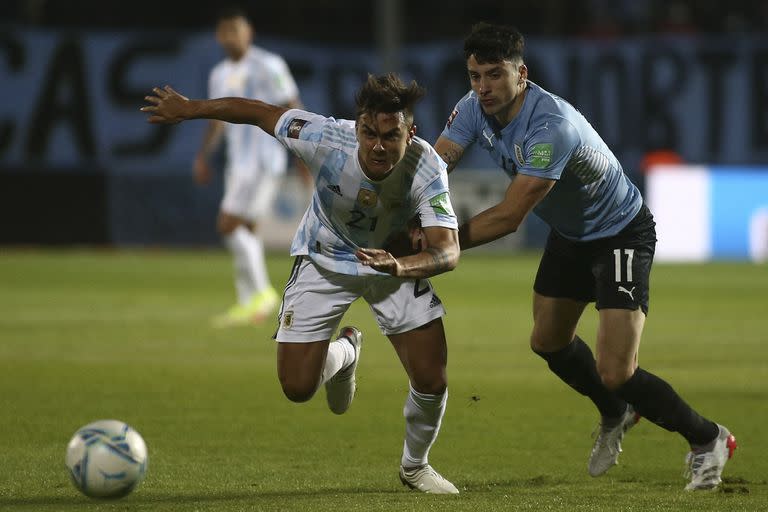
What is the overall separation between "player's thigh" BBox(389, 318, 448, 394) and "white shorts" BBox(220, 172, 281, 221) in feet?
21.3

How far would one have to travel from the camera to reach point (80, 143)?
20734 mm

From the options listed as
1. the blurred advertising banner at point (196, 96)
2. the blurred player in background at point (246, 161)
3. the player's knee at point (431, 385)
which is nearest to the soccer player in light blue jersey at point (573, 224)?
the player's knee at point (431, 385)

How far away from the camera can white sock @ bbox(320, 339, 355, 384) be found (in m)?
6.14

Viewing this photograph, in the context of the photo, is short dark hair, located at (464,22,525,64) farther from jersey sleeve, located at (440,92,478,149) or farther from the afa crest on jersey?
the afa crest on jersey

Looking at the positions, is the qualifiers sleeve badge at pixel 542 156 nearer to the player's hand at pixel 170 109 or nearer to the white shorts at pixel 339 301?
the white shorts at pixel 339 301

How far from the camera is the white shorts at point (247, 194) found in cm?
1216

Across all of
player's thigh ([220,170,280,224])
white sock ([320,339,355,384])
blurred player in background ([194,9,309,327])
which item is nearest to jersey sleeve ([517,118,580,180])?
white sock ([320,339,355,384])

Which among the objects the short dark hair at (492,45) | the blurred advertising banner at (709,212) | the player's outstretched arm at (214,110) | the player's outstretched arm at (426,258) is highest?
the short dark hair at (492,45)

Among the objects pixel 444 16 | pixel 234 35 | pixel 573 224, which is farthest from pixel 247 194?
pixel 444 16

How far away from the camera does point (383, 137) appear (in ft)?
17.6

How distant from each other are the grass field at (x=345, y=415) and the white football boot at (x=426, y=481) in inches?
2.4

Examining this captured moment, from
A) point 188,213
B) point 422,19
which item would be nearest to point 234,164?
point 188,213

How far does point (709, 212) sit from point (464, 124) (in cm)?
1445

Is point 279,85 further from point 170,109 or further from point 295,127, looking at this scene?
point 295,127
